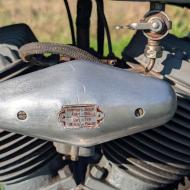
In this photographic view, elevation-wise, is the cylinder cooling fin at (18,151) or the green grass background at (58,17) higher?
the cylinder cooling fin at (18,151)

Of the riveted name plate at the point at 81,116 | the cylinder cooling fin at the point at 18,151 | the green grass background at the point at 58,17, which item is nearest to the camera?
the riveted name plate at the point at 81,116

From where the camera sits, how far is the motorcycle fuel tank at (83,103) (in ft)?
6.48

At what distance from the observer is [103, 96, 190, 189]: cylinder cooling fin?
7.38 feet

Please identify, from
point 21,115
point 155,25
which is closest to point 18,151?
point 21,115

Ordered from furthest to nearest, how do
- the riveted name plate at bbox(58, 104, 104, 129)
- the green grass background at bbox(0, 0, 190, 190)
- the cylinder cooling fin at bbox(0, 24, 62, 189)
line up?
the green grass background at bbox(0, 0, 190, 190) < the cylinder cooling fin at bbox(0, 24, 62, 189) < the riveted name plate at bbox(58, 104, 104, 129)

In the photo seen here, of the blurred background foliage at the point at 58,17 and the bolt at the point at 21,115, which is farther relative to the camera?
the blurred background foliage at the point at 58,17

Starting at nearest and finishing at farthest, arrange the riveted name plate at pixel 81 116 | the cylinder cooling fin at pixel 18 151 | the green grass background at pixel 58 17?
the riveted name plate at pixel 81 116 < the cylinder cooling fin at pixel 18 151 < the green grass background at pixel 58 17

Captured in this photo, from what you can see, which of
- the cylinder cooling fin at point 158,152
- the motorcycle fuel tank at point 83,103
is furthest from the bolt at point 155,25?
the cylinder cooling fin at point 158,152

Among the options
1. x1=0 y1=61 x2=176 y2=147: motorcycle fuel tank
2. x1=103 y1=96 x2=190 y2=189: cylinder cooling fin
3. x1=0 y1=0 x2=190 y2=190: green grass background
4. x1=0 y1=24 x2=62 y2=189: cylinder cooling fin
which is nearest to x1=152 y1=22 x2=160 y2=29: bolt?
x1=0 y1=61 x2=176 y2=147: motorcycle fuel tank

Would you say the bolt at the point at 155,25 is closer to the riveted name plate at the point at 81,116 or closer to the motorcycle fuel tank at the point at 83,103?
the motorcycle fuel tank at the point at 83,103

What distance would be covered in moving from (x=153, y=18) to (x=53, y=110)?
0.41 m

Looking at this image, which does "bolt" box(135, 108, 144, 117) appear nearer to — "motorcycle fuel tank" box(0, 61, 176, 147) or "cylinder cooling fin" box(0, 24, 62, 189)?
"motorcycle fuel tank" box(0, 61, 176, 147)

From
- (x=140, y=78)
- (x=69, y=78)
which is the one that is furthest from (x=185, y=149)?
(x=69, y=78)

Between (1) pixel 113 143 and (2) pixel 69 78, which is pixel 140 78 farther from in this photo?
(1) pixel 113 143
